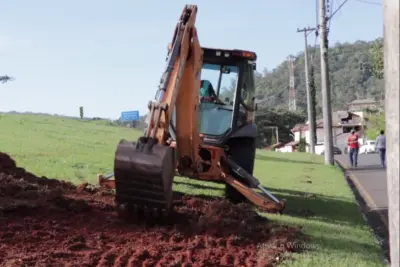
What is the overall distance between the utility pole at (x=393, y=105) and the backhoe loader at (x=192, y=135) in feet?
14.4

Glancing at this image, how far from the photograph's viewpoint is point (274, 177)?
19609 mm

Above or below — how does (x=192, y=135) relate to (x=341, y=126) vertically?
above

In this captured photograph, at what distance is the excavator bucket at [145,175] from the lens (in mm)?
7303

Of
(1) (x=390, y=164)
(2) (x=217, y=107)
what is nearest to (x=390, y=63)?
(1) (x=390, y=164)

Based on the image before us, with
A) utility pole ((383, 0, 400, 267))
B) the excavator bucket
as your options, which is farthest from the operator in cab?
utility pole ((383, 0, 400, 267))

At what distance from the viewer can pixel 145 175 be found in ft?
24.1

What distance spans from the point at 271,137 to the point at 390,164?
86.6 metres

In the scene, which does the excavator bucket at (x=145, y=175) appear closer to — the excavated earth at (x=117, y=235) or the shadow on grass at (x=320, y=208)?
the excavated earth at (x=117, y=235)

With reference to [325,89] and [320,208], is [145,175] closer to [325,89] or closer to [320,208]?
[320,208]

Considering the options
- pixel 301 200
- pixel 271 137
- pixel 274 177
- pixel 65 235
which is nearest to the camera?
pixel 65 235

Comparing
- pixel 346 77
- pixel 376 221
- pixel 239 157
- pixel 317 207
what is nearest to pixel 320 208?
pixel 317 207

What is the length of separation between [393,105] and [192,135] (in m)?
6.35

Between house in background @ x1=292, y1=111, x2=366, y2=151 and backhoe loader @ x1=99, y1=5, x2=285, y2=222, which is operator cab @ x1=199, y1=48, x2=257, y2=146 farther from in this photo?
house in background @ x1=292, y1=111, x2=366, y2=151

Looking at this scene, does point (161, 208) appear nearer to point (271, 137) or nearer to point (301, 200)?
point (301, 200)
